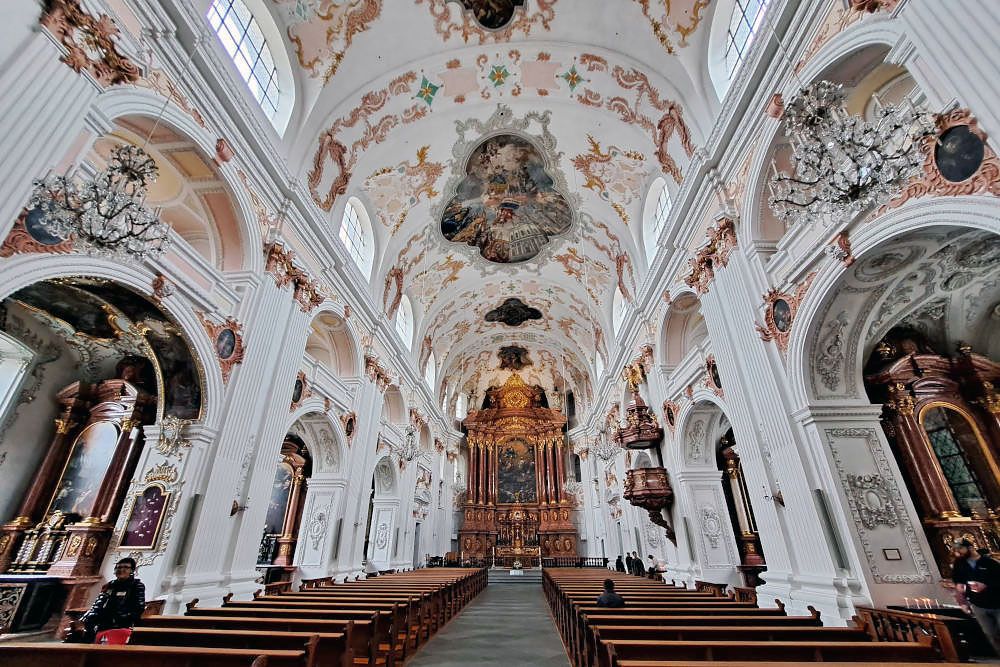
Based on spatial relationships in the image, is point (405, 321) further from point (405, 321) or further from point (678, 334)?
point (678, 334)

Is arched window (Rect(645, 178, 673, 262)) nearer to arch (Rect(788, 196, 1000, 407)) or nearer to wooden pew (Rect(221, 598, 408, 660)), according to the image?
arch (Rect(788, 196, 1000, 407))

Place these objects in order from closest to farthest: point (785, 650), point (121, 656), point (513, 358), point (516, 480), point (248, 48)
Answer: point (121, 656) < point (785, 650) < point (248, 48) < point (516, 480) < point (513, 358)

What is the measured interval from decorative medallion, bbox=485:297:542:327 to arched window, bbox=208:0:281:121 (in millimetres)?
12726

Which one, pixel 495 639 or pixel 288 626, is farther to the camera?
pixel 495 639

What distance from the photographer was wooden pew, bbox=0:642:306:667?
109 inches

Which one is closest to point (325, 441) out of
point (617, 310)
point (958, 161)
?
point (617, 310)

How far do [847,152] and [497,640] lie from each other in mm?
7316

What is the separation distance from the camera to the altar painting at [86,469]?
314 inches

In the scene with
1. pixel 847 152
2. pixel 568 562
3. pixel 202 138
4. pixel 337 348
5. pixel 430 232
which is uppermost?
pixel 430 232

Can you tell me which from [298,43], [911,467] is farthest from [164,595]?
[911,467]

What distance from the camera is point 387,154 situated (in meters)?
11.6

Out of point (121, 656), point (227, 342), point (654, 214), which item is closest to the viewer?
point (121, 656)

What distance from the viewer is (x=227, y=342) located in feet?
24.4

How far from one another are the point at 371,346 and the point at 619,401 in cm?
873
